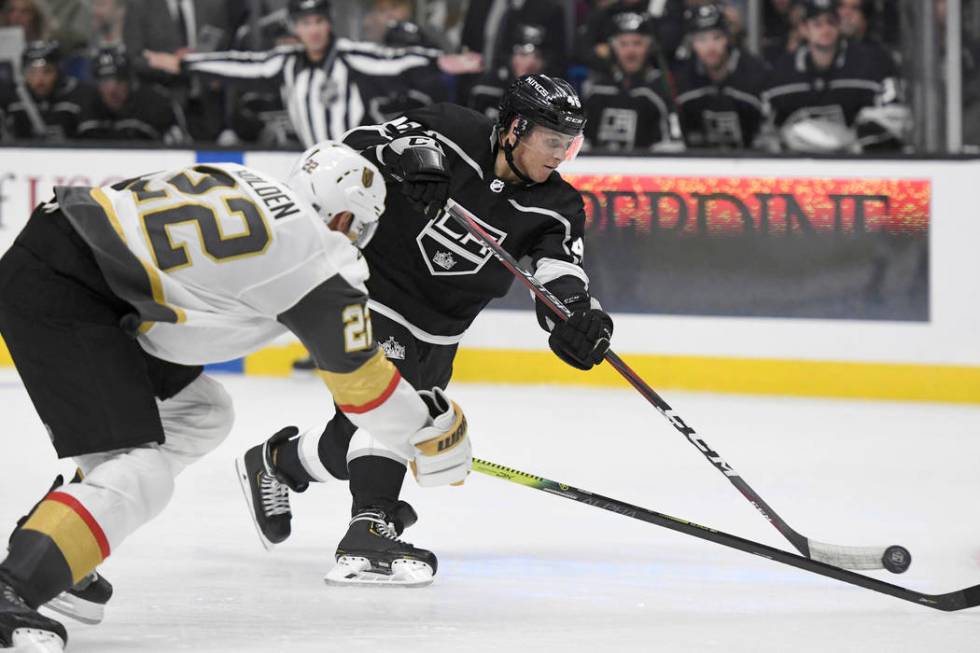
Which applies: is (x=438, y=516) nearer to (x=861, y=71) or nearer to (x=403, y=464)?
(x=403, y=464)

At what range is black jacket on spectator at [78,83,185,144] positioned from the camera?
6869mm

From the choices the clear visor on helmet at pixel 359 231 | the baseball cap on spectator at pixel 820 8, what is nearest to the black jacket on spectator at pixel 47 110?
the baseball cap on spectator at pixel 820 8

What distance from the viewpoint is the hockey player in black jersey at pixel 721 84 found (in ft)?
20.4

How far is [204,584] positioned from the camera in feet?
10.7

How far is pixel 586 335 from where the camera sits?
10.7ft

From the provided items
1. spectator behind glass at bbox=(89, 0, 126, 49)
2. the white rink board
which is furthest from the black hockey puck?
spectator behind glass at bbox=(89, 0, 126, 49)

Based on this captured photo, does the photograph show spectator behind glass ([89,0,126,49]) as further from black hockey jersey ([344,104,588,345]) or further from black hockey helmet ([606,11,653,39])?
black hockey jersey ([344,104,588,345])

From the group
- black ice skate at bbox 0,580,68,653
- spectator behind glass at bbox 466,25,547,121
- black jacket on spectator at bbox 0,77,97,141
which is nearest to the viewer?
black ice skate at bbox 0,580,68,653

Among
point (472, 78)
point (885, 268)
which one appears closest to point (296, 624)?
point (885, 268)

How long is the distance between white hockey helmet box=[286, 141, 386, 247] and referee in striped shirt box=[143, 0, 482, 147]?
366 centimetres

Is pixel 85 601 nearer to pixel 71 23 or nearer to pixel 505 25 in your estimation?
pixel 505 25

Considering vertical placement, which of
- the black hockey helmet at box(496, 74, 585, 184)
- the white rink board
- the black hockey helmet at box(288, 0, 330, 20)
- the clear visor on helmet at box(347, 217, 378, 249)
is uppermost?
the black hockey helmet at box(496, 74, 585, 184)

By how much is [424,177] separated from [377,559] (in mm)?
833

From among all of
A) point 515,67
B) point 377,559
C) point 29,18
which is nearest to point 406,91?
point 515,67
